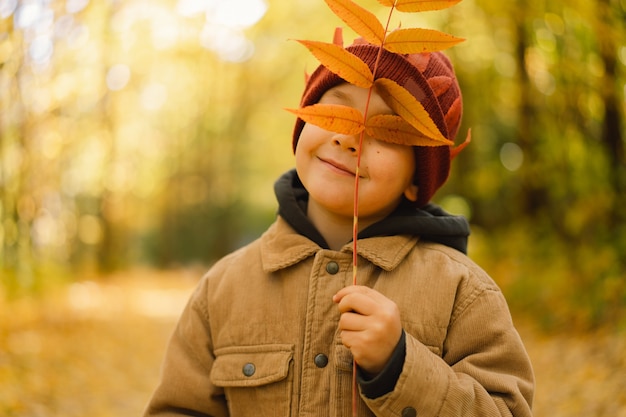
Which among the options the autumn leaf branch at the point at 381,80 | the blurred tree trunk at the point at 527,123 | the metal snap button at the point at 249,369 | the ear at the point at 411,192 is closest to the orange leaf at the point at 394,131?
the autumn leaf branch at the point at 381,80

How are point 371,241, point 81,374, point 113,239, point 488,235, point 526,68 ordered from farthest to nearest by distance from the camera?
point 113,239, point 488,235, point 526,68, point 81,374, point 371,241

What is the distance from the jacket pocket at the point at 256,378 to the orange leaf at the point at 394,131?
24.1 inches

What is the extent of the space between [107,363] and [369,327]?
6287 mm

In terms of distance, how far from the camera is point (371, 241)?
6.06ft

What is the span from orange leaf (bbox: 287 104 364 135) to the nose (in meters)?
0.17

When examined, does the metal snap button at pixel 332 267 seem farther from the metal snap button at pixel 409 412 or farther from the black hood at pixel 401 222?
the metal snap button at pixel 409 412

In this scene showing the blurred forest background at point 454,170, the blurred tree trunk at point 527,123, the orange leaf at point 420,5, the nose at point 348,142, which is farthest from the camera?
the blurred tree trunk at point 527,123

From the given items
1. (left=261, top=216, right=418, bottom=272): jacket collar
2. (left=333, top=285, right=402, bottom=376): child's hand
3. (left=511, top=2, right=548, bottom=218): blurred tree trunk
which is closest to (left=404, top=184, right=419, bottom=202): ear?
(left=261, top=216, right=418, bottom=272): jacket collar

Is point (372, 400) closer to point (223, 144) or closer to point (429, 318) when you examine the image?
point (429, 318)

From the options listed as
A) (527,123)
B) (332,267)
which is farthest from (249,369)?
(527,123)

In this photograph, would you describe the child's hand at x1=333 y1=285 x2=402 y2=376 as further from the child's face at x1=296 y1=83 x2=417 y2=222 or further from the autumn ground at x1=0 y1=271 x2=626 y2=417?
the autumn ground at x1=0 y1=271 x2=626 y2=417

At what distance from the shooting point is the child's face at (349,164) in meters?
1.73

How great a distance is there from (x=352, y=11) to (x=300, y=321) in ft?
2.67

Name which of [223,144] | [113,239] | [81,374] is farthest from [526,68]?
[223,144]
